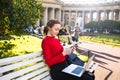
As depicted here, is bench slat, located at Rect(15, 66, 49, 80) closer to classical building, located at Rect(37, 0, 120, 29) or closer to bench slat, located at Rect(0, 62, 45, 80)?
bench slat, located at Rect(0, 62, 45, 80)

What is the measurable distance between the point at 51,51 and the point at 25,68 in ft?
2.61

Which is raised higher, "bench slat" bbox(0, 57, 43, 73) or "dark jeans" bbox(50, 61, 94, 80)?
"bench slat" bbox(0, 57, 43, 73)

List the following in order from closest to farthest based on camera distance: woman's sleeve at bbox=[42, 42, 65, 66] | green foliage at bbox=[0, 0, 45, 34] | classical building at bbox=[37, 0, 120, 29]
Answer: woman's sleeve at bbox=[42, 42, 65, 66] → green foliage at bbox=[0, 0, 45, 34] → classical building at bbox=[37, 0, 120, 29]

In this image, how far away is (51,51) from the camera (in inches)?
235

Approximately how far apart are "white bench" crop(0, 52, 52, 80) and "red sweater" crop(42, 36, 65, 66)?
30cm

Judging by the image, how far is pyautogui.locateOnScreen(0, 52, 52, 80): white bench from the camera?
4816 millimetres

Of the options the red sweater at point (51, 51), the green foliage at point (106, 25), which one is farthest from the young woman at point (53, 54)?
the green foliage at point (106, 25)

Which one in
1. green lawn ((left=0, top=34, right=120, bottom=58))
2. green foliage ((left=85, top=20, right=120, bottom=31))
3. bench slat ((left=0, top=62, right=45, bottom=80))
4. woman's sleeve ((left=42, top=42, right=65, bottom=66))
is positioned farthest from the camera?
green foliage ((left=85, top=20, right=120, bottom=31))

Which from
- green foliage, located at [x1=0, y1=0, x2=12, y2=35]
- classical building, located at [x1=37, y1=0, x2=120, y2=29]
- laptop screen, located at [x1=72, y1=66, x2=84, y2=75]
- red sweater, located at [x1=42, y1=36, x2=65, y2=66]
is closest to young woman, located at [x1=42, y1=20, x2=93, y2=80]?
red sweater, located at [x1=42, y1=36, x2=65, y2=66]

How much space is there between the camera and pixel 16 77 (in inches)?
210

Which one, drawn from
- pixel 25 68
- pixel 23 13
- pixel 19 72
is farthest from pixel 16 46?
pixel 19 72

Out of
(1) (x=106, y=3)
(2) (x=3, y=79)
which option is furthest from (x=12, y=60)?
(1) (x=106, y=3)

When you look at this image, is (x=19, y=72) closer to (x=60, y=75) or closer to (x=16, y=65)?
(x=16, y=65)

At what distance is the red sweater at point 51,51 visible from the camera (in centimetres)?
585
